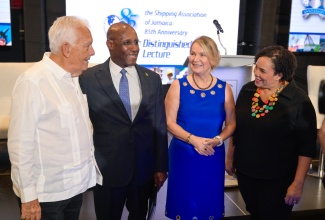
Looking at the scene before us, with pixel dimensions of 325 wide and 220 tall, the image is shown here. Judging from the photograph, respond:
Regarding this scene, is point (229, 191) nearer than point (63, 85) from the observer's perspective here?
No

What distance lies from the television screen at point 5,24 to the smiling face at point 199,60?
10.9 feet

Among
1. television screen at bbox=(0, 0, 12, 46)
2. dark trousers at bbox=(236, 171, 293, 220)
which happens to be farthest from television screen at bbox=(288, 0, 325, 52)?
dark trousers at bbox=(236, 171, 293, 220)

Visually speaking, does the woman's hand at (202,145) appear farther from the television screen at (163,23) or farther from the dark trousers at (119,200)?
the television screen at (163,23)

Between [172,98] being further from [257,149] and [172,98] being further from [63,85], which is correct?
[63,85]

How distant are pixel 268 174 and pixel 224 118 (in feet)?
1.35

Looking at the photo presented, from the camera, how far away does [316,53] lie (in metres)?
5.92

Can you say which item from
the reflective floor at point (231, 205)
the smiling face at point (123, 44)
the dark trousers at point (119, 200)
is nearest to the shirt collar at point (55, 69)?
the smiling face at point (123, 44)

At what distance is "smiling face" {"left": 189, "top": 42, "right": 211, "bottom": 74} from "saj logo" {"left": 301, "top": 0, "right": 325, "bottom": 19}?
423cm

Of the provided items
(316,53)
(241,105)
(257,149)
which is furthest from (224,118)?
(316,53)

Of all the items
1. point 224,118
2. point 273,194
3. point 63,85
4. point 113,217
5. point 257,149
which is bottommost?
point 113,217

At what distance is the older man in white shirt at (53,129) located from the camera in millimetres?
1415

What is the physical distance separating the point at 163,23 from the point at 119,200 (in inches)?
145

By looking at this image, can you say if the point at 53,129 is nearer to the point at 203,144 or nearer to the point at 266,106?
the point at 203,144

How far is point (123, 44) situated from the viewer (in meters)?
1.84
